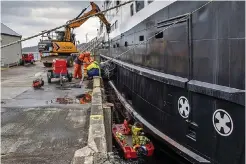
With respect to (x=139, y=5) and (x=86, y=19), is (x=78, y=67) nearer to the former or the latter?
(x=86, y=19)

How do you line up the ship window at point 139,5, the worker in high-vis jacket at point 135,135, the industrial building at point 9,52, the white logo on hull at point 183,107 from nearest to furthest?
1. the white logo on hull at point 183,107
2. the worker in high-vis jacket at point 135,135
3. the ship window at point 139,5
4. the industrial building at point 9,52

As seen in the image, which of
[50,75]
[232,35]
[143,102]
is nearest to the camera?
[232,35]

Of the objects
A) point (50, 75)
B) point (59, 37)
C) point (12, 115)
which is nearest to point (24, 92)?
point (50, 75)

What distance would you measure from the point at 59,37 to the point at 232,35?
2059 centimetres

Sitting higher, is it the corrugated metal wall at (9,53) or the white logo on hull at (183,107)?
the corrugated metal wall at (9,53)

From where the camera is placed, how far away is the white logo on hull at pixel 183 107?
439cm

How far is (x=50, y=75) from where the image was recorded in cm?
1307

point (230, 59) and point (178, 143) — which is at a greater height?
point (230, 59)

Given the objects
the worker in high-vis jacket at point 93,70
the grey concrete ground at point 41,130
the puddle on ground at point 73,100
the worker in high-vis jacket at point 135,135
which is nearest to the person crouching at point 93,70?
the worker in high-vis jacket at point 93,70

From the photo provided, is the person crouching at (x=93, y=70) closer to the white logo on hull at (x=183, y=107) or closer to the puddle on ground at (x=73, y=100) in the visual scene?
the puddle on ground at (x=73, y=100)

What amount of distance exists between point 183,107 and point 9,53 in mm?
24766

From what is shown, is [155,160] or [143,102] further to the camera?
Answer: [143,102]

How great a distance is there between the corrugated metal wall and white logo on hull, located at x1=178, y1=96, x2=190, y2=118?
74.7ft

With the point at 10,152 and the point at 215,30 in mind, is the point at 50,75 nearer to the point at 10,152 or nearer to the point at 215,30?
the point at 10,152
